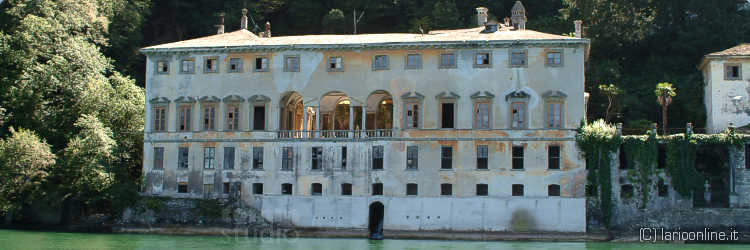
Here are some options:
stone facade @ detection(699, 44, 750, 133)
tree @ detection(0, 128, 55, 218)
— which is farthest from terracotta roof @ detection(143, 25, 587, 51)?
tree @ detection(0, 128, 55, 218)

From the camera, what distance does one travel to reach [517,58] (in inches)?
1716

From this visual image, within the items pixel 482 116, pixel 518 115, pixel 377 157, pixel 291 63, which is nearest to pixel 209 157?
pixel 291 63

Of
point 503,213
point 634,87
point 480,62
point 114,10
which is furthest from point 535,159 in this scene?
point 114,10

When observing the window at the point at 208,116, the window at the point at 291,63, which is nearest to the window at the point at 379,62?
the window at the point at 291,63

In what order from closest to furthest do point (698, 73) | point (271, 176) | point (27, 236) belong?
point (27, 236) < point (271, 176) < point (698, 73)

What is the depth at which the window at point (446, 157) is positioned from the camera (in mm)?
43844

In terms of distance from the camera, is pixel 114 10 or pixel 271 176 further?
pixel 114 10

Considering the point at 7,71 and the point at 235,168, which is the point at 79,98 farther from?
the point at 235,168

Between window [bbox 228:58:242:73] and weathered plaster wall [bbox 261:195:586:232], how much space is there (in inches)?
296

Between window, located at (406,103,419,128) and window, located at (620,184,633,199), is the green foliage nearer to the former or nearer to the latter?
window, located at (620,184,633,199)

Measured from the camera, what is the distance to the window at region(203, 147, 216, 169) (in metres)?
46.4

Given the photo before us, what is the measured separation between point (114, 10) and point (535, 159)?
35386 mm

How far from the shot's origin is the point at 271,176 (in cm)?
4556

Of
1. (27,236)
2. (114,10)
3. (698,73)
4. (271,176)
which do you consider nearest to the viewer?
(27,236)
